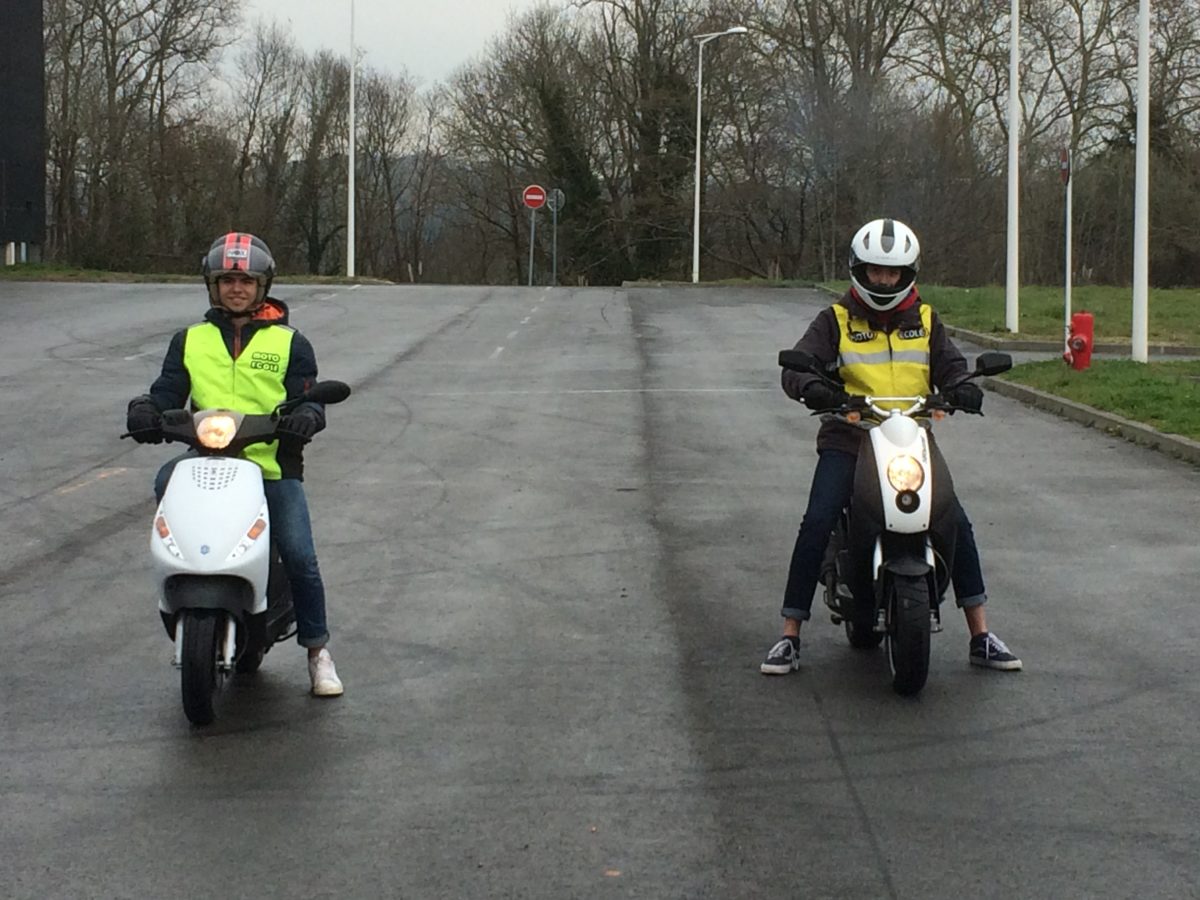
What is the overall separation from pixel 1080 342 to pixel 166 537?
51.2ft

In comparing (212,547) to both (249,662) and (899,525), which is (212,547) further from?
(899,525)

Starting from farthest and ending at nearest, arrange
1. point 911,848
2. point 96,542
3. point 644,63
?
point 644,63
point 96,542
point 911,848

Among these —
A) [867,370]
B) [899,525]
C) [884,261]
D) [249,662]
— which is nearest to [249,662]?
[249,662]

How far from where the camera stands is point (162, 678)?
22.3ft

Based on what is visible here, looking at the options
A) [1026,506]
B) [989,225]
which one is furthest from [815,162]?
[1026,506]

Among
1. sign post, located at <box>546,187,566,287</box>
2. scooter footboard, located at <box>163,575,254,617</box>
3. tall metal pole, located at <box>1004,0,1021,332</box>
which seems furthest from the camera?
sign post, located at <box>546,187,566,287</box>

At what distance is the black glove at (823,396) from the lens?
6531mm

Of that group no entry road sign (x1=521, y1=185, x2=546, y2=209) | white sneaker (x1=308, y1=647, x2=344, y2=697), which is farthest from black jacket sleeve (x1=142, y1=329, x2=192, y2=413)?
no entry road sign (x1=521, y1=185, x2=546, y2=209)

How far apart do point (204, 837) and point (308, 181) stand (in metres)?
70.1

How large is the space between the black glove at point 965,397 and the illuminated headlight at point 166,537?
113 inches

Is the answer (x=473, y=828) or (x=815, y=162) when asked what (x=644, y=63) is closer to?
(x=815, y=162)

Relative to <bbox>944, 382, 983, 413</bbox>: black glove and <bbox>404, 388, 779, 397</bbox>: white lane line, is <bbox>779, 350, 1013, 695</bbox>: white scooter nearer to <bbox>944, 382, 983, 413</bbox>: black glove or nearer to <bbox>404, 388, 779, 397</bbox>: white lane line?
<bbox>944, 382, 983, 413</bbox>: black glove

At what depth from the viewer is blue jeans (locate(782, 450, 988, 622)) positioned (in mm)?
6754

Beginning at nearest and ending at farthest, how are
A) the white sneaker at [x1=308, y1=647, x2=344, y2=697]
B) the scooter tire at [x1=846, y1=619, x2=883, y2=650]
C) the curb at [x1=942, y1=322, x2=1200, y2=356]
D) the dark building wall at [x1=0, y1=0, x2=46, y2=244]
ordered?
the white sneaker at [x1=308, y1=647, x2=344, y2=697] → the scooter tire at [x1=846, y1=619, x2=883, y2=650] → the curb at [x1=942, y1=322, x2=1200, y2=356] → the dark building wall at [x1=0, y1=0, x2=46, y2=244]
